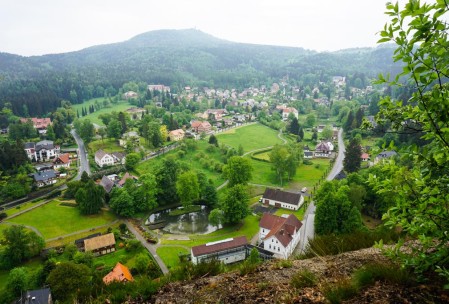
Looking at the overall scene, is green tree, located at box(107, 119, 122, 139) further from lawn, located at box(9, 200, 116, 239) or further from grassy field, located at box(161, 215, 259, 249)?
grassy field, located at box(161, 215, 259, 249)

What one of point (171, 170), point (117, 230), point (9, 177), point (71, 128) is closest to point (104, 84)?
point (71, 128)

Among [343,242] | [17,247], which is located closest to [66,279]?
[17,247]

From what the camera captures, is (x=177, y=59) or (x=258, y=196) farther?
(x=177, y=59)

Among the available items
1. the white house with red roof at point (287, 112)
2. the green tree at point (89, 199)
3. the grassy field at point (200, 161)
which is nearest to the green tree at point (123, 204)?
the green tree at point (89, 199)

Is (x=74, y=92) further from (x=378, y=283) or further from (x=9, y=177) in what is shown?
(x=378, y=283)

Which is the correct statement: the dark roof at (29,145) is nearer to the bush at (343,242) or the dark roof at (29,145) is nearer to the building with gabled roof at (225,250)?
the building with gabled roof at (225,250)
